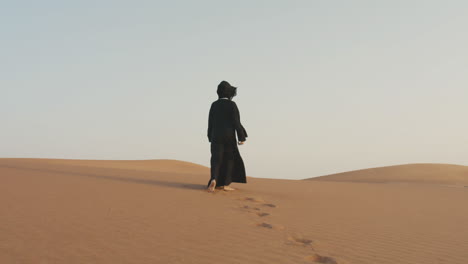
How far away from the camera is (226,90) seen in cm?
851

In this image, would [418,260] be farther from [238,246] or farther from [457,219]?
[457,219]

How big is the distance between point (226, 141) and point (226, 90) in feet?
3.22

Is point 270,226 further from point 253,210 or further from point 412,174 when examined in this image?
point 412,174

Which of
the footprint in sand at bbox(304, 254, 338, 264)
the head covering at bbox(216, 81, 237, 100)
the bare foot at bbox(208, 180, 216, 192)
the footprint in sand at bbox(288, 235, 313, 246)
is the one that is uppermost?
the head covering at bbox(216, 81, 237, 100)

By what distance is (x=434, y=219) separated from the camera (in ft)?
23.5

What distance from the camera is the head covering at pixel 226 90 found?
8.50 metres

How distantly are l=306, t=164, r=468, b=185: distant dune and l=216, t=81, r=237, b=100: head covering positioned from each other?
16148 mm

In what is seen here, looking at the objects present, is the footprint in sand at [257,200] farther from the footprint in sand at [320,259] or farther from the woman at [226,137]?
the footprint in sand at [320,259]

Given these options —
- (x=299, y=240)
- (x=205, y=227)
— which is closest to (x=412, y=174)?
(x=299, y=240)

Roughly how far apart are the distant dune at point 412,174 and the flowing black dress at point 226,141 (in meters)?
15.9

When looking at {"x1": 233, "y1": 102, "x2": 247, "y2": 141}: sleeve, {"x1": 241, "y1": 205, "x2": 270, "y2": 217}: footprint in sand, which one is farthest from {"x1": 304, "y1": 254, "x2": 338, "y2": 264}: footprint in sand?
{"x1": 233, "y1": 102, "x2": 247, "y2": 141}: sleeve

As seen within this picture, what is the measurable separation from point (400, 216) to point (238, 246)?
3966mm

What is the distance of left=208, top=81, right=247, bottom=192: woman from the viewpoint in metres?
8.42

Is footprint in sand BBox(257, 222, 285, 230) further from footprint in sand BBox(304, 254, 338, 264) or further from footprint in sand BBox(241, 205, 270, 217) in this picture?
footprint in sand BBox(304, 254, 338, 264)
